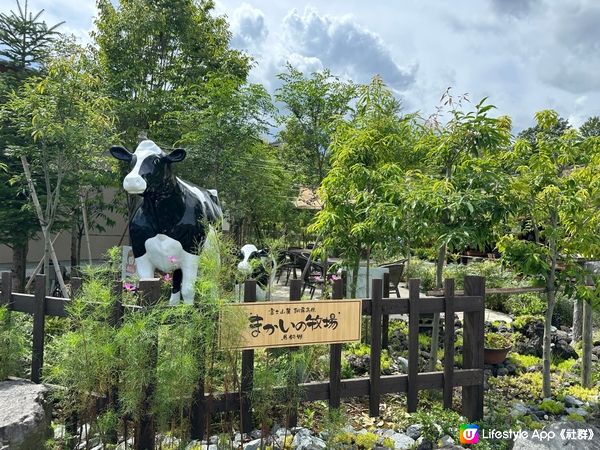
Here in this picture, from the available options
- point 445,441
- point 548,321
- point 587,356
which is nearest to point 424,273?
point 587,356

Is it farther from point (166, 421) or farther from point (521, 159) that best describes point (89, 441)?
point (521, 159)

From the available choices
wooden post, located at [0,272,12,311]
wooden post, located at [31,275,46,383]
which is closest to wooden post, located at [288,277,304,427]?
Answer: wooden post, located at [31,275,46,383]

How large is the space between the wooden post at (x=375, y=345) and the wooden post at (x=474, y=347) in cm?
88

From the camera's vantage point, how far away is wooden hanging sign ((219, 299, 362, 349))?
2873mm

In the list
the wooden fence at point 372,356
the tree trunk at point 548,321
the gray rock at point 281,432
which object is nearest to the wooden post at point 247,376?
the wooden fence at point 372,356

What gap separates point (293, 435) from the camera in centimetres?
339

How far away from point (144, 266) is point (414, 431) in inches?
115

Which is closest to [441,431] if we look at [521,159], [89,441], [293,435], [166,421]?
[293,435]

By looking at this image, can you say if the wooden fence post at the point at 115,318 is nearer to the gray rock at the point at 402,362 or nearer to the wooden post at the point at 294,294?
the wooden post at the point at 294,294

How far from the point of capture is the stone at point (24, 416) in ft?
9.00

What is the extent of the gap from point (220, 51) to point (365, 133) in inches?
331

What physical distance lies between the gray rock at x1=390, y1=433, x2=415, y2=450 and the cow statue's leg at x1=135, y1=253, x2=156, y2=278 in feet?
9.01

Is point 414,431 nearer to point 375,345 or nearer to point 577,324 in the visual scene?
point 375,345

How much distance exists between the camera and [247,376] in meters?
3.21
